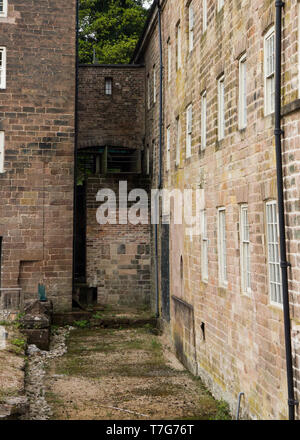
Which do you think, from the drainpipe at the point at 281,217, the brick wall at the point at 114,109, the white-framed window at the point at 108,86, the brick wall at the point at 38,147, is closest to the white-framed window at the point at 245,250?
the drainpipe at the point at 281,217

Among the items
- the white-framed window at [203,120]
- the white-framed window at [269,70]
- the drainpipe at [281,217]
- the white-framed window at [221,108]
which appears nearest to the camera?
the drainpipe at [281,217]

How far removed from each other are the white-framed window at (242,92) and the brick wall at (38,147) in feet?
35.6

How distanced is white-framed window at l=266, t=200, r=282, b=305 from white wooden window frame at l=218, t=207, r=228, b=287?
280 cm

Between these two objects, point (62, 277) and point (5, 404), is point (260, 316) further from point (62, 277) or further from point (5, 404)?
point (62, 277)

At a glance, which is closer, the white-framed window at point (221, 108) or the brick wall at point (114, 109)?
the white-framed window at point (221, 108)

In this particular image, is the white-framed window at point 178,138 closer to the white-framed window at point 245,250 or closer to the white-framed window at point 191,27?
the white-framed window at point 191,27

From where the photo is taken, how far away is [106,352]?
16422 mm

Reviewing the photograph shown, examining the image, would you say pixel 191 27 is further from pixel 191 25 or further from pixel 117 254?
pixel 117 254

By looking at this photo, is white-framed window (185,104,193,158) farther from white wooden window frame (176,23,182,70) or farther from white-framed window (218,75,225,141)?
white-framed window (218,75,225,141)

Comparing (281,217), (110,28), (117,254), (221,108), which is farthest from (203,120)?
(110,28)

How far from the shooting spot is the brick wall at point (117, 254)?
2195 centimetres

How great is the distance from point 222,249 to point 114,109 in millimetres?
14485

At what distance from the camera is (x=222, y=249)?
11758mm

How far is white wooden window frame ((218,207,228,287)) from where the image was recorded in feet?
38.1
